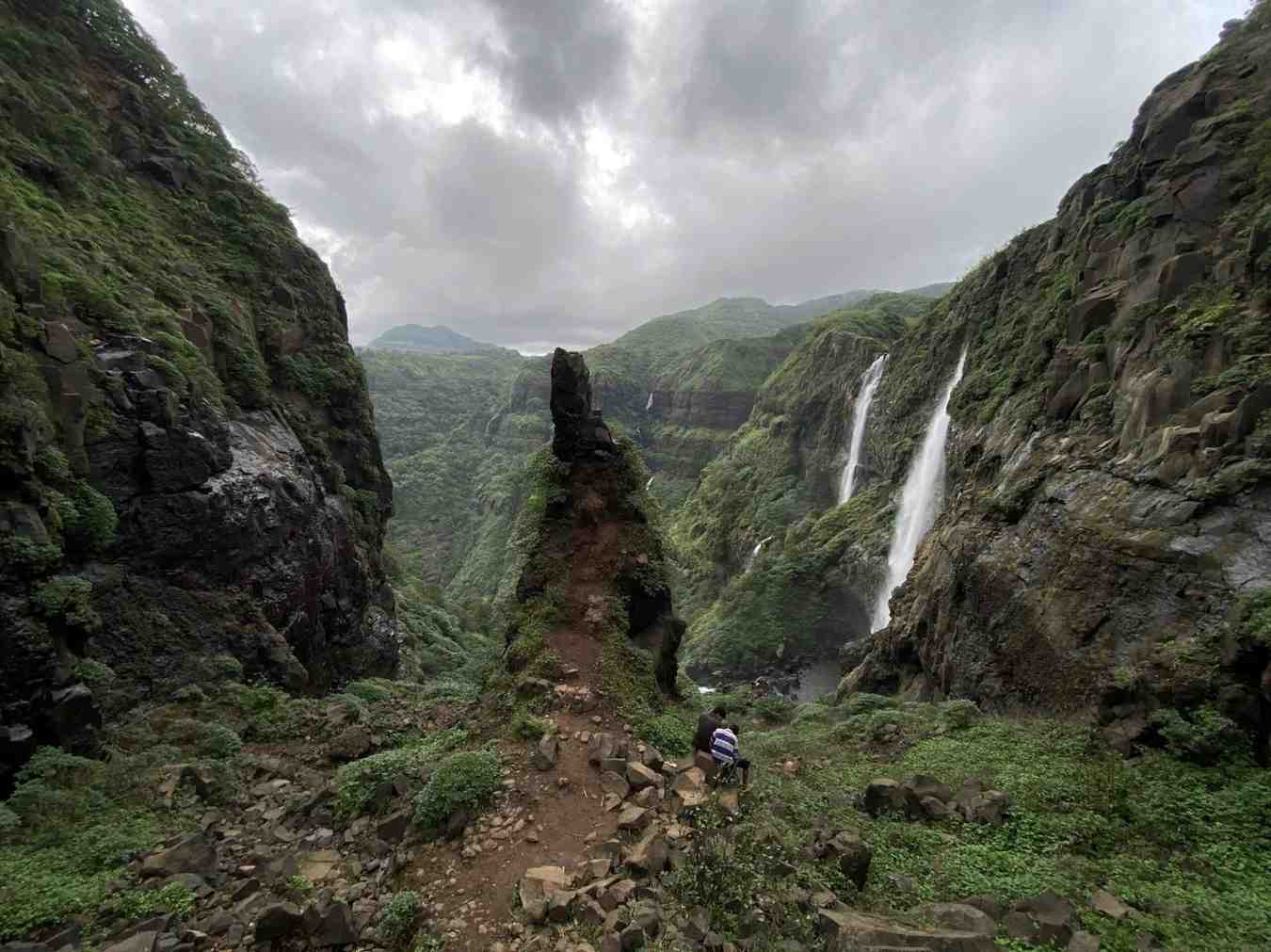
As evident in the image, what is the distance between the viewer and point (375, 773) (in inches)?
337

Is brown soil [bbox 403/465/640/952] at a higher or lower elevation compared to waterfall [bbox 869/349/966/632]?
lower

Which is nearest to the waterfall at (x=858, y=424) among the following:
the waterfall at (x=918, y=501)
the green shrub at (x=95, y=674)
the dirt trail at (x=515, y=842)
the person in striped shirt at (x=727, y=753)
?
the waterfall at (x=918, y=501)

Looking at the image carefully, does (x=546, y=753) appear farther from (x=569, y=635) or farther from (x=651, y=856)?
(x=569, y=635)

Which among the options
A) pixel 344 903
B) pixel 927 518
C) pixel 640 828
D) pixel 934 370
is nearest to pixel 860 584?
pixel 927 518

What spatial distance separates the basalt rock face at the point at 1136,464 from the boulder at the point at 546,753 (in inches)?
397

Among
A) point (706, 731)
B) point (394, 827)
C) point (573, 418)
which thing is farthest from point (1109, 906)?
point (573, 418)

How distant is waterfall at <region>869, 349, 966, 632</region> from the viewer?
96.7 ft

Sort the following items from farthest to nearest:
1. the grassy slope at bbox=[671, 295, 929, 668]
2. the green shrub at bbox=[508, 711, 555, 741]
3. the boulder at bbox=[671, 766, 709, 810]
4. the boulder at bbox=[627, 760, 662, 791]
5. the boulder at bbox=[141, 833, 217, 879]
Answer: the grassy slope at bbox=[671, 295, 929, 668], the green shrub at bbox=[508, 711, 555, 741], the boulder at bbox=[627, 760, 662, 791], the boulder at bbox=[671, 766, 709, 810], the boulder at bbox=[141, 833, 217, 879]

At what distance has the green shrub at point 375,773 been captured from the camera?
26.6 ft

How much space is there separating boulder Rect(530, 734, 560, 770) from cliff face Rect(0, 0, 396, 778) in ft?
25.2

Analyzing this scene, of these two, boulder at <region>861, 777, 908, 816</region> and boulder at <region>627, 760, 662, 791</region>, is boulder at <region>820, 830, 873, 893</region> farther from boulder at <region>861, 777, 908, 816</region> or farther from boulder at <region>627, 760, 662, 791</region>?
boulder at <region>627, 760, 662, 791</region>

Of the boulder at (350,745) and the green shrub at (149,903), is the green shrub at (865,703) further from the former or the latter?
the green shrub at (149,903)

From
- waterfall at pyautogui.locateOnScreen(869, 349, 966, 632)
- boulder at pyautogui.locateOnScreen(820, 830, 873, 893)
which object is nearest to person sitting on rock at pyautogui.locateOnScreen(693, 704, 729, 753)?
boulder at pyautogui.locateOnScreen(820, 830, 873, 893)

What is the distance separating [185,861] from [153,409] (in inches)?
434
